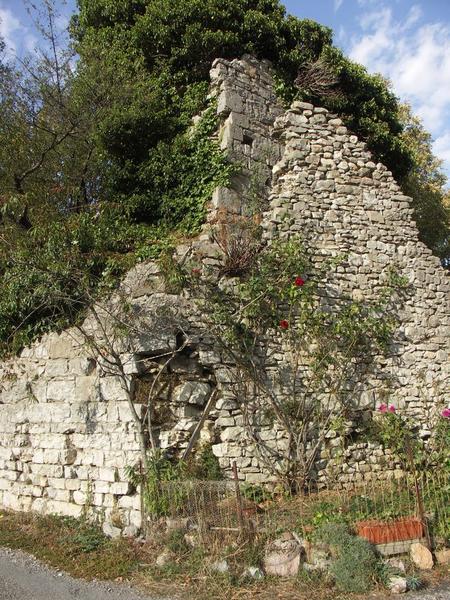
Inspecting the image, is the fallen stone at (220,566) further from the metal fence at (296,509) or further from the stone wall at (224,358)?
the stone wall at (224,358)

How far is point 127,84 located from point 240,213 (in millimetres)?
3748

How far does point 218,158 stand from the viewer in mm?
9336

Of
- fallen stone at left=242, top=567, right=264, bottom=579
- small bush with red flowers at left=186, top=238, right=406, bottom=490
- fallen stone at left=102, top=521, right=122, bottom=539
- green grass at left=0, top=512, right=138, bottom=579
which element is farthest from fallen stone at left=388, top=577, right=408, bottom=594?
fallen stone at left=102, top=521, right=122, bottom=539

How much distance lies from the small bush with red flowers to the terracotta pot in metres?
1.97

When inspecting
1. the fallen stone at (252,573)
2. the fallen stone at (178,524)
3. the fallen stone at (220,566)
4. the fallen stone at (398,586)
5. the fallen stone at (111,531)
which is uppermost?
the fallen stone at (178,524)

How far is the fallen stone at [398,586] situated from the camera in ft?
15.5

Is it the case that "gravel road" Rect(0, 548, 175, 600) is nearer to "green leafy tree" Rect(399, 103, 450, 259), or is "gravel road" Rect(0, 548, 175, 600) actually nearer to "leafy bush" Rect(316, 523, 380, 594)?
"leafy bush" Rect(316, 523, 380, 594)

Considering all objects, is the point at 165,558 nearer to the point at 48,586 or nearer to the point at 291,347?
the point at 48,586

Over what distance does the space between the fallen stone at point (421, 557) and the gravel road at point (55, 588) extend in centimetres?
26

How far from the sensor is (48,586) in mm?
5227

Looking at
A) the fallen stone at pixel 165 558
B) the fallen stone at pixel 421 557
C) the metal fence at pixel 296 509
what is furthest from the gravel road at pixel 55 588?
the metal fence at pixel 296 509

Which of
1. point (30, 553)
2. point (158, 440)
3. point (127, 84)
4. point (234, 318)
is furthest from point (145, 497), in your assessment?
point (127, 84)

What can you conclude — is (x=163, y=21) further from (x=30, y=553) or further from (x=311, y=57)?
(x=30, y=553)

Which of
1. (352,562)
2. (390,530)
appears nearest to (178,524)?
(352,562)
